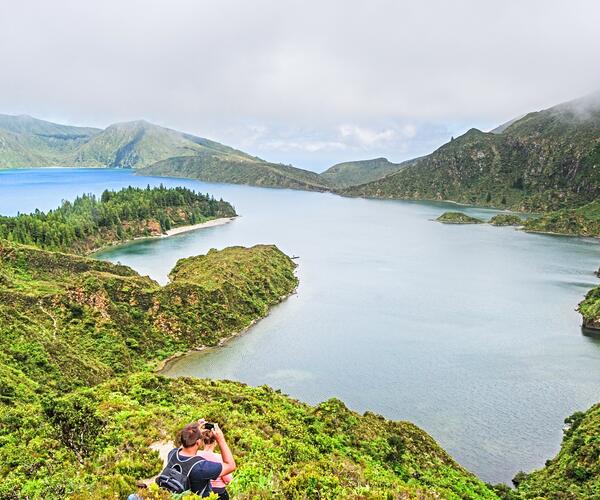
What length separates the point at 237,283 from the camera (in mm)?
87875

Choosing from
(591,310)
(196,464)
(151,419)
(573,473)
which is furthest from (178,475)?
(591,310)

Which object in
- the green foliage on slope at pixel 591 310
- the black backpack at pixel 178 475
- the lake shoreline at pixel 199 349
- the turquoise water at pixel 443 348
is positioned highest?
the black backpack at pixel 178 475

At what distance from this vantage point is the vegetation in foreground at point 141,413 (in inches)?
781

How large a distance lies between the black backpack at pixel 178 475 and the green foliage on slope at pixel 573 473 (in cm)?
2973

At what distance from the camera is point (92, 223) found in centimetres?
15712

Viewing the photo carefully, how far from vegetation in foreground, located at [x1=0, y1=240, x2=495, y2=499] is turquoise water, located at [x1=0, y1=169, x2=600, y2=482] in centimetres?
784

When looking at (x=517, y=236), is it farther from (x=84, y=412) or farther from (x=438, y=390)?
(x=84, y=412)

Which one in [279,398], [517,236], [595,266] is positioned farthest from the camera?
[517,236]

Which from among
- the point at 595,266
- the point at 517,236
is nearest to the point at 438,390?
the point at 595,266

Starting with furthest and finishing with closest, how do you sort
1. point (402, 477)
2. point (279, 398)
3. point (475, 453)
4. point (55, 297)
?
point (55, 297)
point (475, 453)
point (279, 398)
point (402, 477)

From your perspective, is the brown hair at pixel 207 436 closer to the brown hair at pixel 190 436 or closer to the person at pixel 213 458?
the person at pixel 213 458

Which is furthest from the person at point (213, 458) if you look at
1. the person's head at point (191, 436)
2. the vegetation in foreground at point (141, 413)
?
the vegetation in foreground at point (141, 413)

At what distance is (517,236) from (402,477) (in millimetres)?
174236

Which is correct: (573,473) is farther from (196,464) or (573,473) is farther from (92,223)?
(92,223)
